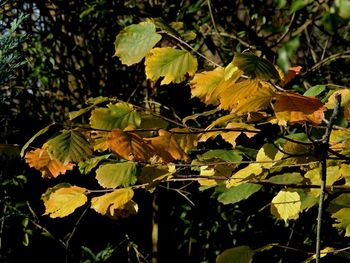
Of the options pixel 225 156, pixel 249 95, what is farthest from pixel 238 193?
pixel 249 95

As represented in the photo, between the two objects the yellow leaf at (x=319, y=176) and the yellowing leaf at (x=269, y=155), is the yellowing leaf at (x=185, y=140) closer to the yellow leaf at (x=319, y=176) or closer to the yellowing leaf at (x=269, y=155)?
the yellowing leaf at (x=269, y=155)

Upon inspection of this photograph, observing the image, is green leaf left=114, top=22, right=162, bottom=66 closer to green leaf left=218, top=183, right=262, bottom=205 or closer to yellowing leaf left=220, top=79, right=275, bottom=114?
yellowing leaf left=220, top=79, right=275, bottom=114

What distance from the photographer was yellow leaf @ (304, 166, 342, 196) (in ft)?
5.24

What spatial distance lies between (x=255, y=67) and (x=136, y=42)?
1.22 ft

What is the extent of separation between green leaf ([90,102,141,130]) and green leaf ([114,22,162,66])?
13cm

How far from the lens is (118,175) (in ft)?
5.11

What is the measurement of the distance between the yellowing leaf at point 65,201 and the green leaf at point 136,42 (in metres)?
0.49

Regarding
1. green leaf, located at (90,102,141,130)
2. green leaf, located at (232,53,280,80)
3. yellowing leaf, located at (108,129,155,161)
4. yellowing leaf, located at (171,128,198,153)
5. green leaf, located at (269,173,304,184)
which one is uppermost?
green leaf, located at (232,53,280,80)

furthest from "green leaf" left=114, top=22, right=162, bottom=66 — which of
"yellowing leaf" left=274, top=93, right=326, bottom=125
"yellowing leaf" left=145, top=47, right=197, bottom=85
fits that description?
"yellowing leaf" left=274, top=93, right=326, bottom=125

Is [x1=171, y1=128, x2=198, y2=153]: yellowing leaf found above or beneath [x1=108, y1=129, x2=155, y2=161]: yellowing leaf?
beneath

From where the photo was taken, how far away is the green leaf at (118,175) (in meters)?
1.54

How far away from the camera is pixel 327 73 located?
3.59 meters

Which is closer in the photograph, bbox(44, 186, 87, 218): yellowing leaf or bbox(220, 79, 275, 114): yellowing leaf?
bbox(220, 79, 275, 114): yellowing leaf

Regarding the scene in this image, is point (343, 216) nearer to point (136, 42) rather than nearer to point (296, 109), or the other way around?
point (296, 109)
